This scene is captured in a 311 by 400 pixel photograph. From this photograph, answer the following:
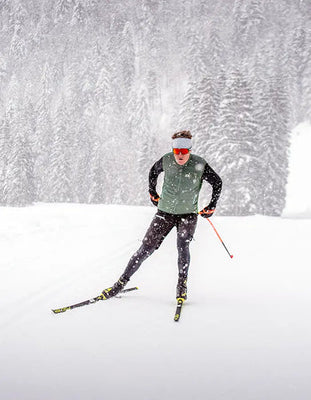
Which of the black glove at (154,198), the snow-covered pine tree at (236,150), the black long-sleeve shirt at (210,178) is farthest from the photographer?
the snow-covered pine tree at (236,150)

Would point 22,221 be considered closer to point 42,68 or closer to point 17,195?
point 17,195

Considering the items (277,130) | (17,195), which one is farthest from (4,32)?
(277,130)

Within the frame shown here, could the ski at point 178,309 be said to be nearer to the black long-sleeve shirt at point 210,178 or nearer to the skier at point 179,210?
the skier at point 179,210

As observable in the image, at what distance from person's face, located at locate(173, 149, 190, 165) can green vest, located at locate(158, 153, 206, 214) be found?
0.21 feet

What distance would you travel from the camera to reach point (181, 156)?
3799 mm

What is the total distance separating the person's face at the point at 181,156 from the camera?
3779mm

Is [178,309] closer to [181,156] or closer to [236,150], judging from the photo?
[181,156]

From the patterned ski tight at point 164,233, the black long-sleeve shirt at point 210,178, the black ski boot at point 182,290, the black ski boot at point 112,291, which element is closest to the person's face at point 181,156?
the black long-sleeve shirt at point 210,178

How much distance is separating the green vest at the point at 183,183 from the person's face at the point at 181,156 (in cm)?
6

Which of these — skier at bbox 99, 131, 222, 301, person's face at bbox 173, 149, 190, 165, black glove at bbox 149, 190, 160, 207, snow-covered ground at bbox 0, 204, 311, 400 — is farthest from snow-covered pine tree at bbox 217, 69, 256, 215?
person's face at bbox 173, 149, 190, 165

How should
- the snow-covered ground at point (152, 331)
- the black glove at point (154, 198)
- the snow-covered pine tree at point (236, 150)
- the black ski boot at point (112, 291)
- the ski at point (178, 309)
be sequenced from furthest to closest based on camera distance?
1. the snow-covered pine tree at point (236, 150)
2. the black glove at point (154, 198)
3. the black ski boot at point (112, 291)
4. the ski at point (178, 309)
5. the snow-covered ground at point (152, 331)

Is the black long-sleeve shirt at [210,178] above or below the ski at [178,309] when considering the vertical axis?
above

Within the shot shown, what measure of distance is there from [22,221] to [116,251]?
3.79 meters

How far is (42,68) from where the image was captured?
76.8 m
